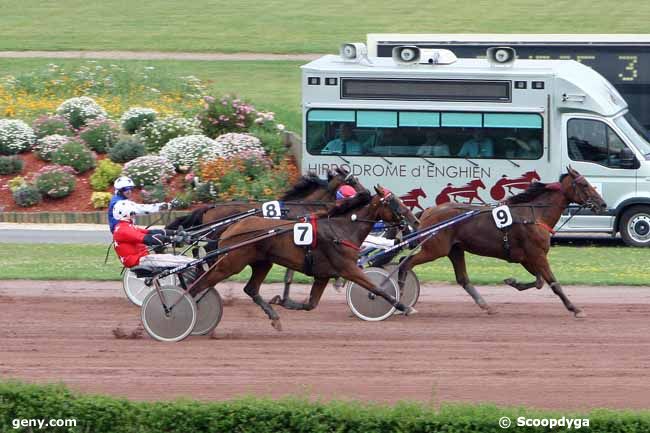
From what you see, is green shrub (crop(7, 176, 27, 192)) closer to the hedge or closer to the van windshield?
the van windshield

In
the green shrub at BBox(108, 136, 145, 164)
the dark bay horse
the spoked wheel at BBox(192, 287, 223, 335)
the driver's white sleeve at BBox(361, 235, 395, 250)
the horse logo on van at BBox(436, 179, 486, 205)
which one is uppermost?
the dark bay horse

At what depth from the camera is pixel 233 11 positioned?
4103cm

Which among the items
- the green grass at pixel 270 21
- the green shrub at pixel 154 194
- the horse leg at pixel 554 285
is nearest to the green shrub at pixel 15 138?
the green shrub at pixel 154 194

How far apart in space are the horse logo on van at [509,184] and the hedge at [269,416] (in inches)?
423

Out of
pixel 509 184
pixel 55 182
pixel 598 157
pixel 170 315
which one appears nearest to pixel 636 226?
pixel 598 157

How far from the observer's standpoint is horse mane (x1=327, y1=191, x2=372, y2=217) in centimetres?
1166

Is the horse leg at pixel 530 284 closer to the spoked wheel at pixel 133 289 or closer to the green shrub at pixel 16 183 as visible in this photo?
the spoked wheel at pixel 133 289

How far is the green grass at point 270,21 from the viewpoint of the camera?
3616 centimetres

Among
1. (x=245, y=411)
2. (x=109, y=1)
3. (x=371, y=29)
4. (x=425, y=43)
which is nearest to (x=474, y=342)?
(x=245, y=411)

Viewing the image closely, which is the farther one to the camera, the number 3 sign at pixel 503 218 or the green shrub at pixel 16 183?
the green shrub at pixel 16 183

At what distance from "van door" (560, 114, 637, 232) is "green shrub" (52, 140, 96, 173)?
371 inches

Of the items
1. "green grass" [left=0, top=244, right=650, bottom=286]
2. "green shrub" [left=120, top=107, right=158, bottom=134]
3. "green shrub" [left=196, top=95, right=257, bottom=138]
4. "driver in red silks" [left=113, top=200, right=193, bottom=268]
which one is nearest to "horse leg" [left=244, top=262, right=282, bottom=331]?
"driver in red silks" [left=113, top=200, right=193, bottom=268]

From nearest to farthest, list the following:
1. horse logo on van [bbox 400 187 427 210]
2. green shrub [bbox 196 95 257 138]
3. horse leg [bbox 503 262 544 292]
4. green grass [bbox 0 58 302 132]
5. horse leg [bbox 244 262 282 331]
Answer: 1. horse leg [bbox 244 262 282 331]
2. horse leg [bbox 503 262 544 292]
3. horse logo on van [bbox 400 187 427 210]
4. green shrub [bbox 196 95 257 138]
5. green grass [bbox 0 58 302 132]

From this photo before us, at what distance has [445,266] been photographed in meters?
16.7
